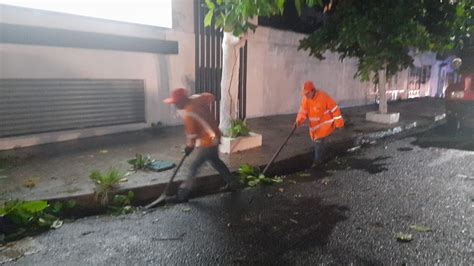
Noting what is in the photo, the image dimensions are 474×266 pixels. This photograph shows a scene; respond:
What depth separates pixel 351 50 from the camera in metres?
10.6

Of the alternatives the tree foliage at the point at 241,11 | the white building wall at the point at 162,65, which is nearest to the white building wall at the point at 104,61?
the white building wall at the point at 162,65

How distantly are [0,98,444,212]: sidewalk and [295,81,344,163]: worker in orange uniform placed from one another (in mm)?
759

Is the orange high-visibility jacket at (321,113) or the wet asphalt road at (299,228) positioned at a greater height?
the orange high-visibility jacket at (321,113)

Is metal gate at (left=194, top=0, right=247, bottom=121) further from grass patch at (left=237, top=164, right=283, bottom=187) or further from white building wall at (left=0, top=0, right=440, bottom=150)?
grass patch at (left=237, top=164, right=283, bottom=187)

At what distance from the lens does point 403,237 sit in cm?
359

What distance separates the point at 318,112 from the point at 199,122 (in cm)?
245

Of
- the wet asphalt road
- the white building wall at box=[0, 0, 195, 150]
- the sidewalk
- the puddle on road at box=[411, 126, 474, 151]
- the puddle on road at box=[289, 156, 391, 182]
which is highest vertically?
the white building wall at box=[0, 0, 195, 150]

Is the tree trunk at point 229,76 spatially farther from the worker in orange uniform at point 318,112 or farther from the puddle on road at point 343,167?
the puddle on road at point 343,167

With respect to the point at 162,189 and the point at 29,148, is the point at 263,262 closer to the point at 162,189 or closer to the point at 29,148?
the point at 162,189

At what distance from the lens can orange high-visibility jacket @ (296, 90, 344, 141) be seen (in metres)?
5.97

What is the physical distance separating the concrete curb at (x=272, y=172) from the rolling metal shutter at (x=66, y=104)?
3.11m

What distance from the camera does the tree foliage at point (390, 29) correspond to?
866 centimetres

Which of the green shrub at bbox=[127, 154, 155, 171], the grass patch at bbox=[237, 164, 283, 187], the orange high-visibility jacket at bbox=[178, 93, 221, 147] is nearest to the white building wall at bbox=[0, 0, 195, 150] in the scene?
the green shrub at bbox=[127, 154, 155, 171]

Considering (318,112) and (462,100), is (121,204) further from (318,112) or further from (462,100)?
(462,100)
